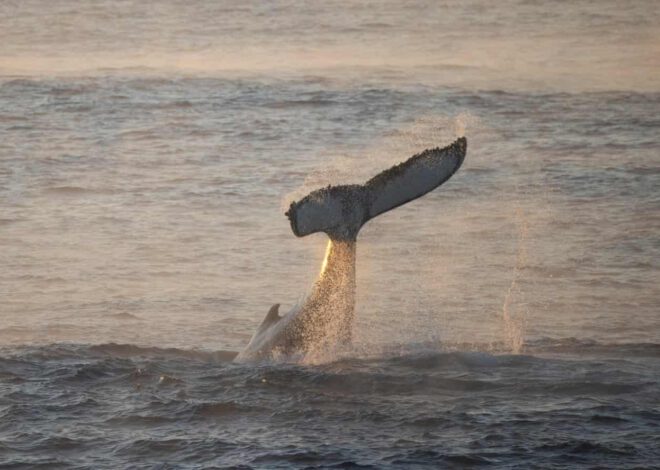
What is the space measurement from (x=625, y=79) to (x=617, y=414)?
64.2ft

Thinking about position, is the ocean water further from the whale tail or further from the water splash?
the whale tail

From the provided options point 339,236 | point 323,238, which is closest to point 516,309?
point 339,236

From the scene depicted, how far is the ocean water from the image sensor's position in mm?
10461

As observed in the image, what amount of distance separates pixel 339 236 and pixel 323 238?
271 inches

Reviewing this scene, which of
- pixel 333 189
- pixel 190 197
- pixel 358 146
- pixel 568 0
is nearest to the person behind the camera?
pixel 333 189

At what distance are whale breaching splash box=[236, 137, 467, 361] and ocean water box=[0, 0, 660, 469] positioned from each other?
0.72 feet

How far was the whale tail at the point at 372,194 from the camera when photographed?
1133 cm

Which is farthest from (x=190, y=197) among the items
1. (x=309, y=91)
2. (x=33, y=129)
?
(x=309, y=91)

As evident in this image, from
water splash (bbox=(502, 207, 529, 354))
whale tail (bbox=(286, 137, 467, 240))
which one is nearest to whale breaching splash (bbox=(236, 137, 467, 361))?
whale tail (bbox=(286, 137, 467, 240))

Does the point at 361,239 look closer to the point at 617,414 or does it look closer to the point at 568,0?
the point at 617,414

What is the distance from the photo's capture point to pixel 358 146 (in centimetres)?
2391

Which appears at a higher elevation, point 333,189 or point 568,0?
point 568,0

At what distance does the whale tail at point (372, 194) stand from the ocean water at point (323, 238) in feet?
3.82

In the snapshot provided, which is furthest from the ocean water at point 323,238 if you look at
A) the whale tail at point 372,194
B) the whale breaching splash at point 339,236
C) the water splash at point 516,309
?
the whale tail at point 372,194
